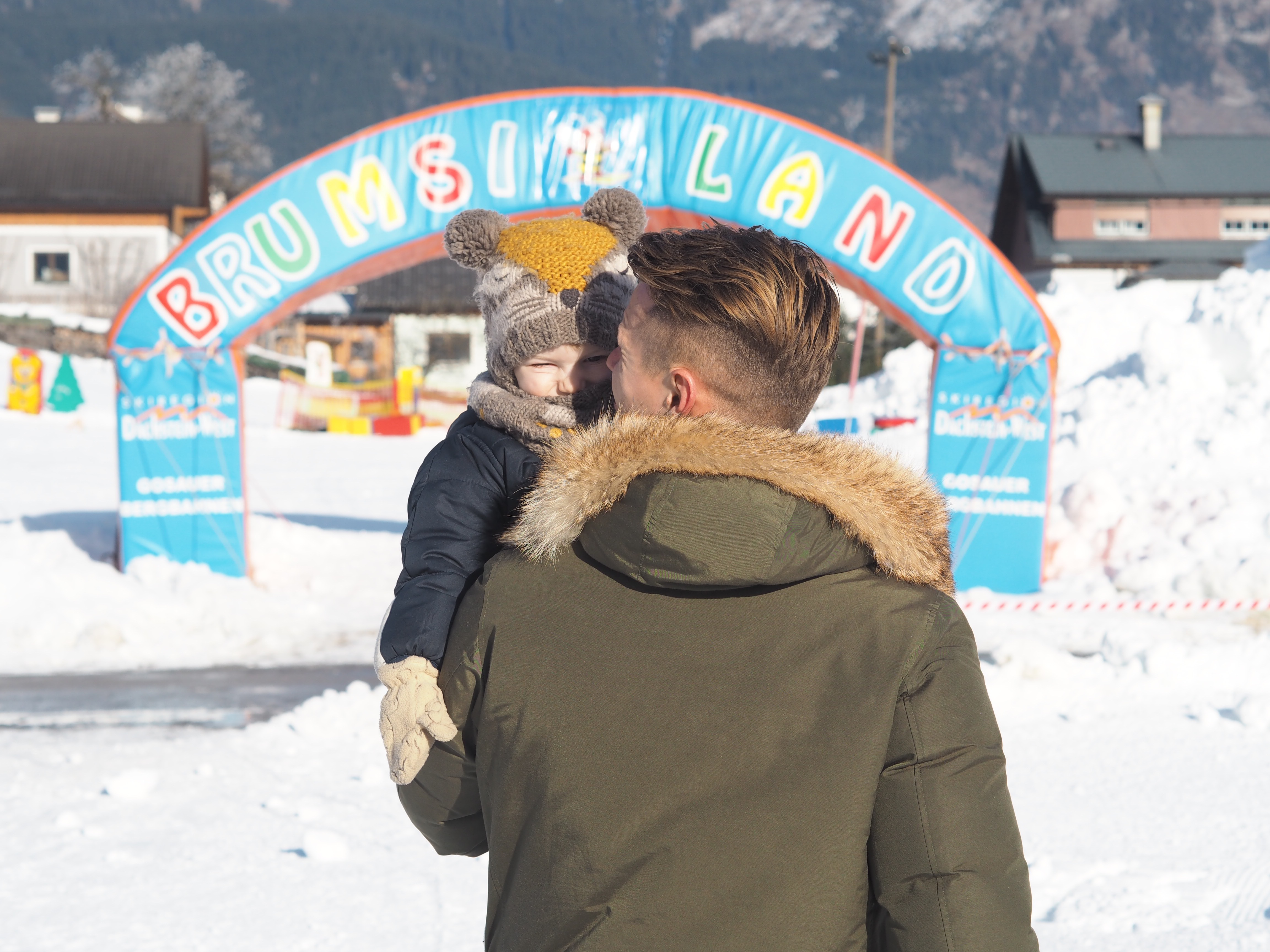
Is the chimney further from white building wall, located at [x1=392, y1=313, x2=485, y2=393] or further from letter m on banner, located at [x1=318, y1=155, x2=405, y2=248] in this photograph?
letter m on banner, located at [x1=318, y1=155, x2=405, y2=248]

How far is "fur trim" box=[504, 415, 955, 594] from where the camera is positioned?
1.31 meters

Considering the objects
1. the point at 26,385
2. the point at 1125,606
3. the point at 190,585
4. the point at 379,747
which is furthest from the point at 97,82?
the point at 1125,606

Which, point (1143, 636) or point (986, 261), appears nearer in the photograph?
point (1143, 636)

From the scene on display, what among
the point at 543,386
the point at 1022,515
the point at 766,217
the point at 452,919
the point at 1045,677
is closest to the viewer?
the point at 543,386

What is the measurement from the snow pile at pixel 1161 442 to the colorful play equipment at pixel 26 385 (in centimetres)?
1518

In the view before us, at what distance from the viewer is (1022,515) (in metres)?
9.40

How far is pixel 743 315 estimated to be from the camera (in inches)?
51.8

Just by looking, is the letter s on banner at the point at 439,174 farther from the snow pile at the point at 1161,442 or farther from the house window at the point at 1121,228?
the house window at the point at 1121,228

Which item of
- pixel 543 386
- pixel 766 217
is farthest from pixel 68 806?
pixel 766 217

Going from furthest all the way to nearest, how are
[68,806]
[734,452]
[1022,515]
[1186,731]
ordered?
[1022,515] → [1186,731] → [68,806] → [734,452]

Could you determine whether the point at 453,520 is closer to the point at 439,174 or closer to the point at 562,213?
the point at 562,213

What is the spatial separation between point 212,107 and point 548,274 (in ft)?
197

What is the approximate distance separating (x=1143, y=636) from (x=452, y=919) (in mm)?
5463

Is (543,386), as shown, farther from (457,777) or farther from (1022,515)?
(1022,515)
